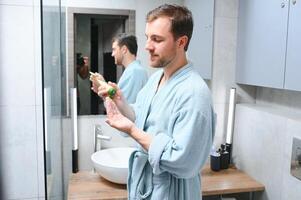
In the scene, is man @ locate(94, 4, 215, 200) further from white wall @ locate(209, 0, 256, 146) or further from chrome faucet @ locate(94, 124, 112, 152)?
white wall @ locate(209, 0, 256, 146)

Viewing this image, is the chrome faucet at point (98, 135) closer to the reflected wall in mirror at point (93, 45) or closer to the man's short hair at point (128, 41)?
the reflected wall in mirror at point (93, 45)

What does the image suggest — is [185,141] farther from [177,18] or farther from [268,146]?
[268,146]

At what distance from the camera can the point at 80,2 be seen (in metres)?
1.82

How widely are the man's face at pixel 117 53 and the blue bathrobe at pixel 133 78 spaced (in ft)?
0.22

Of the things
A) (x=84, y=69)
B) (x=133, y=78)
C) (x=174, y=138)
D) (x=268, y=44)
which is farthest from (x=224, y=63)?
(x=174, y=138)

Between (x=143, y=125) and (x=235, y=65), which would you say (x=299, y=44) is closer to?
(x=235, y=65)

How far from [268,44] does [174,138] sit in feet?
3.04

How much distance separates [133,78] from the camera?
188cm

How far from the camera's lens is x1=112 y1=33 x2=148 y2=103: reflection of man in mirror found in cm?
188

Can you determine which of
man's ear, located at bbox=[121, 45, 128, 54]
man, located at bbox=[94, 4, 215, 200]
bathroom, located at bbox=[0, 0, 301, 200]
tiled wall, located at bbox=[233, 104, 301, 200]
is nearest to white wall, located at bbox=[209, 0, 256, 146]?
bathroom, located at bbox=[0, 0, 301, 200]

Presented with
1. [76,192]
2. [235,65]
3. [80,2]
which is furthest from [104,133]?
[235,65]

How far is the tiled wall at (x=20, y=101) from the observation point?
5.03 feet

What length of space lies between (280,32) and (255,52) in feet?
0.83

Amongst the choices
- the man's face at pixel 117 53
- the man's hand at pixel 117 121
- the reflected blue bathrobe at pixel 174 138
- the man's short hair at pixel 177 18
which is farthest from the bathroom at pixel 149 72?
the man's short hair at pixel 177 18
